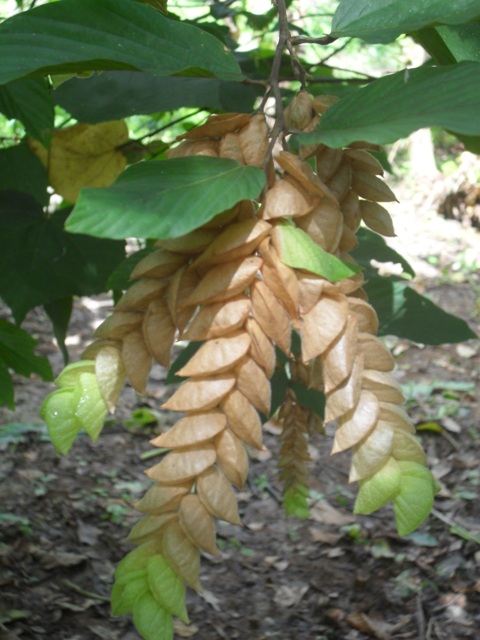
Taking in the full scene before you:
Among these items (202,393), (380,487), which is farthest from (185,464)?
(380,487)

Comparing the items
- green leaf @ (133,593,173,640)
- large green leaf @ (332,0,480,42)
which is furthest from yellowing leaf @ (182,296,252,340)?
large green leaf @ (332,0,480,42)

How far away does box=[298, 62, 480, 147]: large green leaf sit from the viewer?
2.07 ft

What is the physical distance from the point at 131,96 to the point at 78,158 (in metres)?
0.19

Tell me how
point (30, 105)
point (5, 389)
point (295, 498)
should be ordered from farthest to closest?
point (295, 498) → point (5, 389) → point (30, 105)

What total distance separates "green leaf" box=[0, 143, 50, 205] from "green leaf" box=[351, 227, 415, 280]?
644 millimetres

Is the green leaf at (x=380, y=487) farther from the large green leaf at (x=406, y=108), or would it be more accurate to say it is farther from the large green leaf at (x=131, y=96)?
the large green leaf at (x=131, y=96)

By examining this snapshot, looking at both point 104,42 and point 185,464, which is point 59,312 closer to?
point 104,42

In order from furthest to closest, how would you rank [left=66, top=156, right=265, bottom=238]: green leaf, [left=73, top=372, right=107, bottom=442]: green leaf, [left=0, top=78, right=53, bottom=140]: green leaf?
[left=0, top=78, right=53, bottom=140]: green leaf → [left=73, top=372, right=107, bottom=442]: green leaf → [left=66, top=156, right=265, bottom=238]: green leaf

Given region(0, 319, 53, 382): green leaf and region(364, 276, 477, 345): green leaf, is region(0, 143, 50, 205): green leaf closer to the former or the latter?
region(0, 319, 53, 382): green leaf

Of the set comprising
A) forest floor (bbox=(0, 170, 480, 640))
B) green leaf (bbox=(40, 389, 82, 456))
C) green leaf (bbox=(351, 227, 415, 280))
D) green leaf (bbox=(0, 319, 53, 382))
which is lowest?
forest floor (bbox=(0, 170, 480, 640))

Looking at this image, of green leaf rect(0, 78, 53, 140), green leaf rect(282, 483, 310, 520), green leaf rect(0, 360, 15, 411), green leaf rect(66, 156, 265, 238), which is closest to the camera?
green leaf rect(66, 156, 265, 238)

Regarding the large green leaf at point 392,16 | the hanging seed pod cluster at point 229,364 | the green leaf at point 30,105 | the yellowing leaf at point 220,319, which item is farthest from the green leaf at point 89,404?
the green leaf at point 30,105

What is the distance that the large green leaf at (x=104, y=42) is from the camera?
0.73 m

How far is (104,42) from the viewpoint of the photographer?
0.76 m
